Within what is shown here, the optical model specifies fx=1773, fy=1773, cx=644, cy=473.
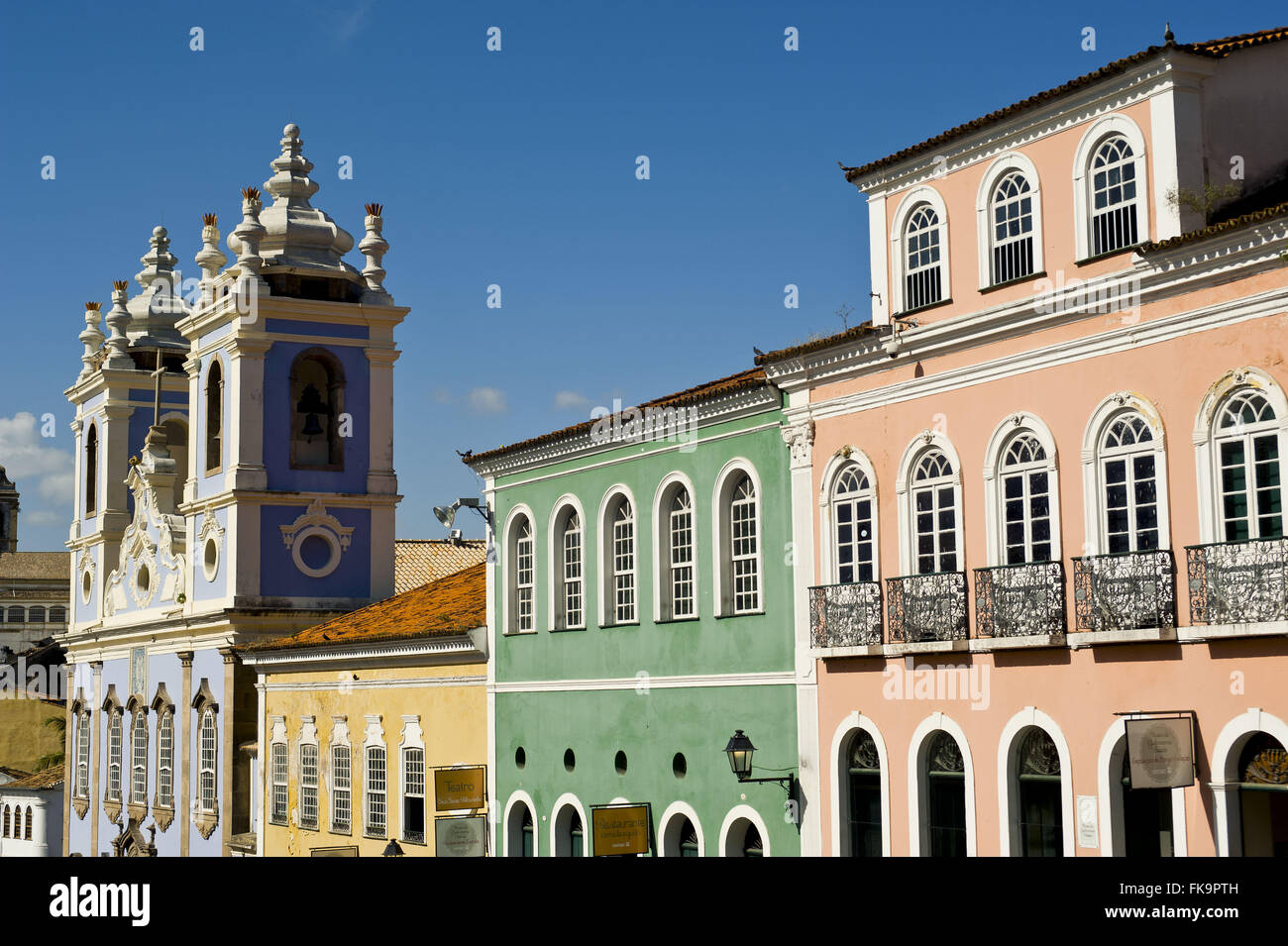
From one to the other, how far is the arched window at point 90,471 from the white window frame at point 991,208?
4102 cm

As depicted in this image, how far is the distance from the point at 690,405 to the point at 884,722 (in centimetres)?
581

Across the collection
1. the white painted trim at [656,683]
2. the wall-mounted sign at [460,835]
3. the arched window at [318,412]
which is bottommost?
the wall-mounted sign at [460,835]

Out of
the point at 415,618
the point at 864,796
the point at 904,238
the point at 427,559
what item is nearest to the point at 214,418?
the point at 427,559

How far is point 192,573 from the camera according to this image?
45688 millimetres

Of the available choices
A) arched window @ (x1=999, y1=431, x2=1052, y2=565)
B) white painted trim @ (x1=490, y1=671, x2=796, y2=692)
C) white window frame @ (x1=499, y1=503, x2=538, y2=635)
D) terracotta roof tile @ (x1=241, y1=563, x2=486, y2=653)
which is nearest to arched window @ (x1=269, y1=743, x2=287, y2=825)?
terracotta roof tile @ (x1=241, y1=563, x2=486, y2=653)

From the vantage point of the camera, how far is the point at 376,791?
32.7 metres

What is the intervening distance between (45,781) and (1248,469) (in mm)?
53460

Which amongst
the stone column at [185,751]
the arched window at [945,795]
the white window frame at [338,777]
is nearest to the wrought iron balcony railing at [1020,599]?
the arched window at [945,795]

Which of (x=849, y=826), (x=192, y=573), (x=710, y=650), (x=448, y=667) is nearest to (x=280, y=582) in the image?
(x=192, y=573)

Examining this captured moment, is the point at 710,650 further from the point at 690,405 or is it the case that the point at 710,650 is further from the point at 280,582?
the point at 280,582

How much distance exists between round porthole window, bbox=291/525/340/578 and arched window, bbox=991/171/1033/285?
26.9 metres

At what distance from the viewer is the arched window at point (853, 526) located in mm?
21609

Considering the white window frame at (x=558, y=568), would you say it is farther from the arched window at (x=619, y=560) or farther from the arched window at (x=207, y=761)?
the arched window at (x=207, y=761)

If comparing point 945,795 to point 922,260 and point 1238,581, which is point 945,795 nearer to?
point 1238,581
